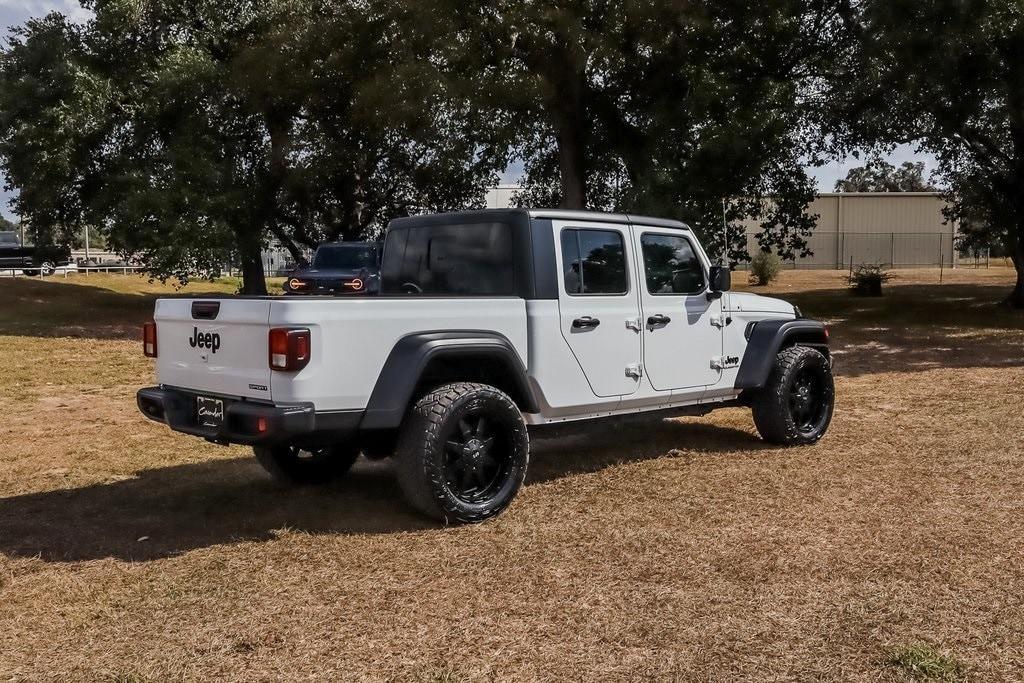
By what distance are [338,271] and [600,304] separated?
12614 mm

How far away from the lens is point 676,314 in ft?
22.9

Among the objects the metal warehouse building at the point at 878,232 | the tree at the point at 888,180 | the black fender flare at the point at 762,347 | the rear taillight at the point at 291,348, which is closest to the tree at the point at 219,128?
the black fender flare at the point at 762,347

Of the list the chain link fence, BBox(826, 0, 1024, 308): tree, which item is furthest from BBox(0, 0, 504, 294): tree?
the chain link fence

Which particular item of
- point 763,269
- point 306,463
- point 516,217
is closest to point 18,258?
point 763,269

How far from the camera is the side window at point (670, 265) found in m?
6.88

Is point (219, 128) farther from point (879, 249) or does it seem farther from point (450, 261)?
point (879, 249)

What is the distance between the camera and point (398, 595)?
14.7 ft

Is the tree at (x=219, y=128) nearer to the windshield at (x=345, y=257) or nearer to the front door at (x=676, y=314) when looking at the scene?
the windshield at (x=345, y=257)

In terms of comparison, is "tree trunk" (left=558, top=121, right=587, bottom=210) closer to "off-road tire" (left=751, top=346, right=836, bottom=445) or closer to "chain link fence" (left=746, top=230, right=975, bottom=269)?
"off-road tire" (left=751, top=346, right=836, bottom=445)

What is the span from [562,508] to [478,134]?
14661 millimetres

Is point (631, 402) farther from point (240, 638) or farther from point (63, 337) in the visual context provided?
point (63, 337)

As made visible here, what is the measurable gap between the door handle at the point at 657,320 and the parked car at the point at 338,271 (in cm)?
1118

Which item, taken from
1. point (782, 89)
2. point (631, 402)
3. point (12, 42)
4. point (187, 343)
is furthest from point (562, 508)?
point (12, 42)

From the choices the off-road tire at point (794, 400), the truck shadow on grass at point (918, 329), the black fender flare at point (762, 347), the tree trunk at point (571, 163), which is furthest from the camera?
the tree trunk at point (571, 163)
